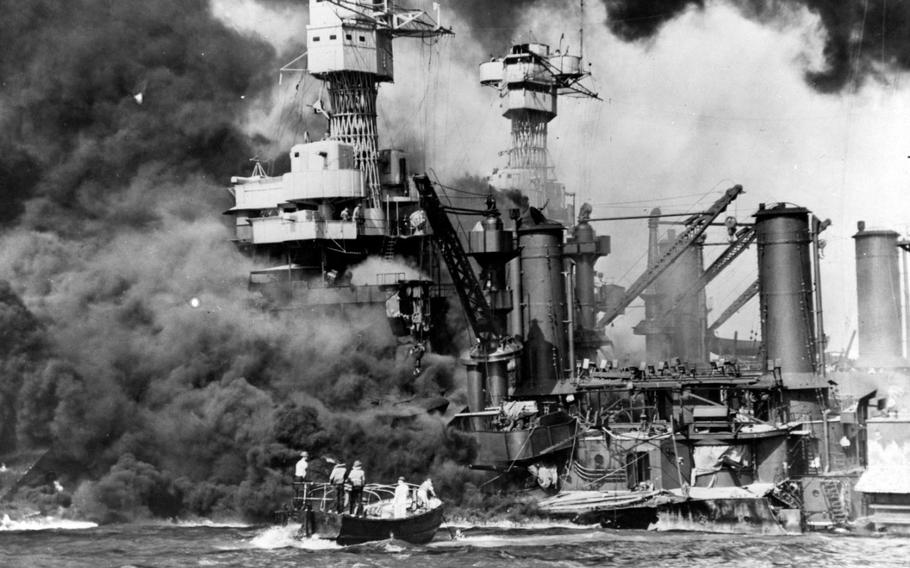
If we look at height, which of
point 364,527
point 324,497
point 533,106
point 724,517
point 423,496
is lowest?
point 724,517

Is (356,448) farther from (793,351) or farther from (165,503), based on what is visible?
(793,351)

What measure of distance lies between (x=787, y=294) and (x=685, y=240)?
50.3 ft

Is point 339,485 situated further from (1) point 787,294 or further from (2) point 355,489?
(1) point 787,294

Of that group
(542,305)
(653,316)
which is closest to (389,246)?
(542,305)

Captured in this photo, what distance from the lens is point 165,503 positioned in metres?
66.9

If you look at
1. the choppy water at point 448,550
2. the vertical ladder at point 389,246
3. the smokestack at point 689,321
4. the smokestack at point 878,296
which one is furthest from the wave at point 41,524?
the smokestack at point 878,296

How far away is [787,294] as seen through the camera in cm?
7194

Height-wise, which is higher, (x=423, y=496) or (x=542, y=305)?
(x=542, y=305)

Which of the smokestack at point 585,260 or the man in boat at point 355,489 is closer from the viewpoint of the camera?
the man in boat at point 355,489

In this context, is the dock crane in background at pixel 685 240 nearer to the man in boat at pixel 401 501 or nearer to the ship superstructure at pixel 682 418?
the ship superstructure at pixel 682 418

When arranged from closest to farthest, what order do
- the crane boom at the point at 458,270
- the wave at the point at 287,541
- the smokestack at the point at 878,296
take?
the wave at the point at 287,541
the crane boom at the point at 458,270
the smokestack at the point at 878,296

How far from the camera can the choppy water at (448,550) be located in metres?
54.5

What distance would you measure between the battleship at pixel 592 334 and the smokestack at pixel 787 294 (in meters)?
0.11

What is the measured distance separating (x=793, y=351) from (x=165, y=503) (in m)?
33.0
